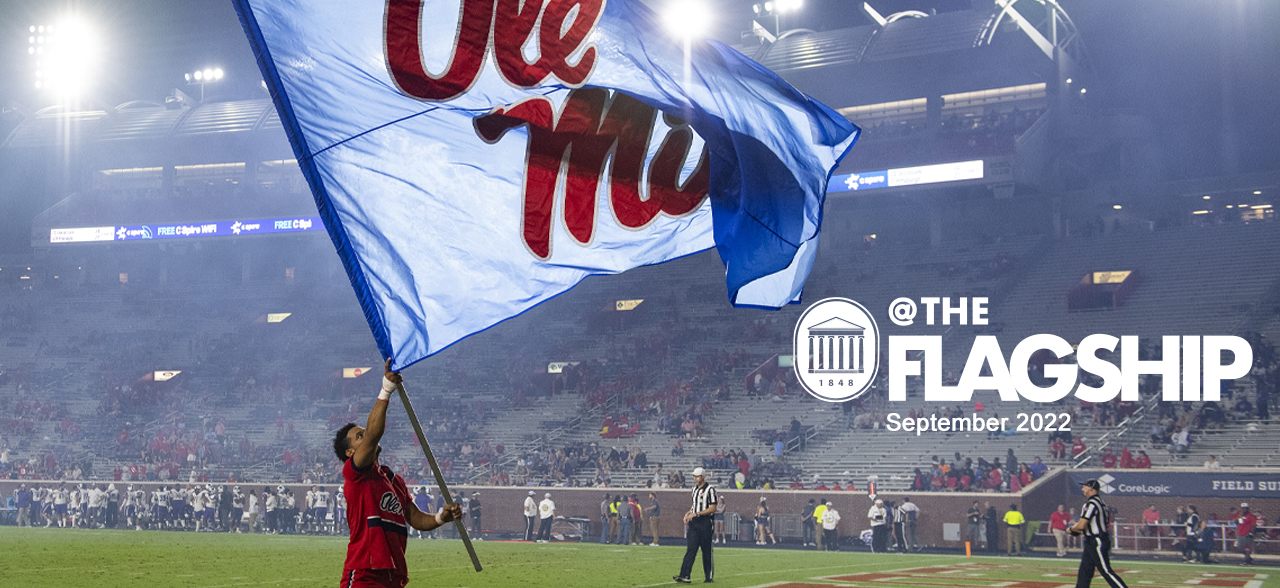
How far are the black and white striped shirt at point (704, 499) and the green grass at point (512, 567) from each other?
3.95 ft

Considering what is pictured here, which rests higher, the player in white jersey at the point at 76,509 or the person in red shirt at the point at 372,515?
the person in red shirt at the point at 372,515

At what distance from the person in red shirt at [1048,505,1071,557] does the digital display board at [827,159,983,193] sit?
22222 mm

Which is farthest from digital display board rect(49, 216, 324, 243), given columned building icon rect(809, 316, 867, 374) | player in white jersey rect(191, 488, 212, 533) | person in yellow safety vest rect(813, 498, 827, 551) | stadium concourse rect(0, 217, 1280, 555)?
person in yellow safety vest rect(813, 498, 827, 551)

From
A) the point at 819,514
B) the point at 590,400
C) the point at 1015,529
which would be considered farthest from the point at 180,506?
the point at 1015,529

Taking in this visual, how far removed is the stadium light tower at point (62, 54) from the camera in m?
→ 50.2

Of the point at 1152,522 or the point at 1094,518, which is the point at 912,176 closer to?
the point at 1152,522

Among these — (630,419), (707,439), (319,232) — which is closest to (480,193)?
(707,439)

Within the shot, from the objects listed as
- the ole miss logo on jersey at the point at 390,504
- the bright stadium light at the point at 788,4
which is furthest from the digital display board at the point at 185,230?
the ole miss logo on jersey at the point at 390,504

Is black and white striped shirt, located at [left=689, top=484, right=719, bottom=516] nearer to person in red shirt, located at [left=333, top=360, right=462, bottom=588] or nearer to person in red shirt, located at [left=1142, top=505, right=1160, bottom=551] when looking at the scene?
person in red shirt, located at [left=333, top=360, right=462, bottom=588]

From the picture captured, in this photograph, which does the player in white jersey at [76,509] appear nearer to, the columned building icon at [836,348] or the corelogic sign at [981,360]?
the corelogic sign at [981,360]

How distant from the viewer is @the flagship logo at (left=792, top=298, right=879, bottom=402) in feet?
123

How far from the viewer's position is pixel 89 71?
178 feet

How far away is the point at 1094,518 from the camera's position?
13.4 metres

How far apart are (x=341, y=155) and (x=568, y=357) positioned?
129 ft
